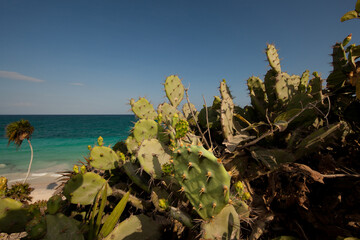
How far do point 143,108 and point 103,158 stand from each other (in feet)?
2.49

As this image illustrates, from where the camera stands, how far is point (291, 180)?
47.8 inches

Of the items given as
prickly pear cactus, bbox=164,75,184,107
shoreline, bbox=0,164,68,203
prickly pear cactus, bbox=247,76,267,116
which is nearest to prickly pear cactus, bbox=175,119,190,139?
prickly pear cactus, bbox=247,76,267,116

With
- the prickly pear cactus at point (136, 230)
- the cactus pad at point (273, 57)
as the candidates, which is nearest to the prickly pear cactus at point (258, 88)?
the cactus pad at point (273, 57)

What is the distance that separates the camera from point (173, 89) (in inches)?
89.4

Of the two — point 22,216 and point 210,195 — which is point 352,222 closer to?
point 210,195

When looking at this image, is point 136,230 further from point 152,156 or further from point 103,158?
point 103,158

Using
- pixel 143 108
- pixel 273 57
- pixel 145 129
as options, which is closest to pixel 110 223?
pixel 145 129

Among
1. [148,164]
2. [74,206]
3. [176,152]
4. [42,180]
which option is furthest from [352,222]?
[42,180]

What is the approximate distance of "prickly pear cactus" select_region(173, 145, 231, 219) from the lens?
3.11 feet

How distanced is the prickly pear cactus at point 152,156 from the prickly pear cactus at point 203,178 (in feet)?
1.45

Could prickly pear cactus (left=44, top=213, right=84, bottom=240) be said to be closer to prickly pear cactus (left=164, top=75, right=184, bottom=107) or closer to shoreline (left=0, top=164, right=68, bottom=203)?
prickly pear cactus (left=164, top=75, right=184, bottom=107)

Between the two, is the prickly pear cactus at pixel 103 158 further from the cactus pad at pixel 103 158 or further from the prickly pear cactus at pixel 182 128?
the prickly pear cactus at pixel 182 128

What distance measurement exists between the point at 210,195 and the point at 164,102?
4.94 ft

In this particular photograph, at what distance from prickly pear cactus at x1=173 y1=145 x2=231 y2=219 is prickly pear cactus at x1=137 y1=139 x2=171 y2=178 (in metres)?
0.44
